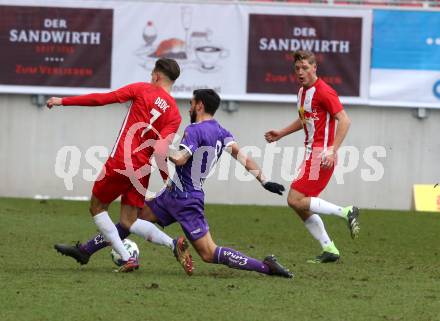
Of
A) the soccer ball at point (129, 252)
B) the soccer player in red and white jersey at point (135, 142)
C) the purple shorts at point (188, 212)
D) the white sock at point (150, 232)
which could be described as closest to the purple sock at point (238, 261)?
the purple shorts at point (188, 212)

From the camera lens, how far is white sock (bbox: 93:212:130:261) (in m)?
10.3

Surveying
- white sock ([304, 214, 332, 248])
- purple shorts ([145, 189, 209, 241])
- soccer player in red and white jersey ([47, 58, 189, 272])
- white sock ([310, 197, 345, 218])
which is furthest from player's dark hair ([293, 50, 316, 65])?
purple shorts ([145, 189, 209, 241])

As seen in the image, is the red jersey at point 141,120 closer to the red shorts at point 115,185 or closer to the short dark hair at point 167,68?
the red shorts at point 115,185

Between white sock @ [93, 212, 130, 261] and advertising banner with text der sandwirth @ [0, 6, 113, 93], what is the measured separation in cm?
1057

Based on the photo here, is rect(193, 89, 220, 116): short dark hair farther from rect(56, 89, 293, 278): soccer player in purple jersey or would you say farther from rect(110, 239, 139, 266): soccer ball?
rect(110, 239, 139, 266): soccer ball

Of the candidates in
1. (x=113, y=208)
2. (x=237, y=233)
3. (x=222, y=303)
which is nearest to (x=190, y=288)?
(x=222, y=303)

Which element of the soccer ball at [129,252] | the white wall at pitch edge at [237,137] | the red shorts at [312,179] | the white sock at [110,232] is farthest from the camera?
the white wall at pitch edge at [237,137]

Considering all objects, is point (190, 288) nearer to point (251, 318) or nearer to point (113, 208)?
point (251, 318)

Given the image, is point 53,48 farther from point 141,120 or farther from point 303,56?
point 141,120

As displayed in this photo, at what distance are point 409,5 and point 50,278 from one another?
1326cm

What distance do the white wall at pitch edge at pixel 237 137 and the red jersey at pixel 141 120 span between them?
10.5 metres

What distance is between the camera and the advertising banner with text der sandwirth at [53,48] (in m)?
20.7

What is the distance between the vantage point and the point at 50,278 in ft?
31.9

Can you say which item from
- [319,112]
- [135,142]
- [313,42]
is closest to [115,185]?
[135,142]
